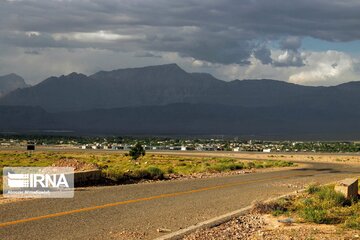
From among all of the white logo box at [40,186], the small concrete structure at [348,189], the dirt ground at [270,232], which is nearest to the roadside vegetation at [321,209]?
the small concrete structure at [348,189]

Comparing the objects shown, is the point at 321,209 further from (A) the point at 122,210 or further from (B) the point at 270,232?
(A) the point at 122,210

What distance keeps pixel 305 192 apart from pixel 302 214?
22.1 feet

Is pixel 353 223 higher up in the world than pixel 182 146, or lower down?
higher up

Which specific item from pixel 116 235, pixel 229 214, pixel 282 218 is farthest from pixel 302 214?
pixel 116 235

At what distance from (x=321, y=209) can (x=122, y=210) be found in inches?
220

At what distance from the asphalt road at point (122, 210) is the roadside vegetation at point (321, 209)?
1.25 meters

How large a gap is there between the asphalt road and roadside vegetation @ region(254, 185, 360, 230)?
1252mm

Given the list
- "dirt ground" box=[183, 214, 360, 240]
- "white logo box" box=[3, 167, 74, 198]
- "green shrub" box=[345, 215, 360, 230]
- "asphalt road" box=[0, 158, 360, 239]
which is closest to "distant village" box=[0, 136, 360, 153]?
"white logo box" box=[3, 167, 74, 198]

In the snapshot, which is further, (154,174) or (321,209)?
(154,174)

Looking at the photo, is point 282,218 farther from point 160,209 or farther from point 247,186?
point 247,186

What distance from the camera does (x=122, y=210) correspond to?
630 inches

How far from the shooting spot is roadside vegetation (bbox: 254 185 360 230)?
14.7 metres

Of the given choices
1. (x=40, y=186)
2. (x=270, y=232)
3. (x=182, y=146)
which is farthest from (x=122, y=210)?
(x=182, y=146)

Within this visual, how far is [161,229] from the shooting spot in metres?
13.3
